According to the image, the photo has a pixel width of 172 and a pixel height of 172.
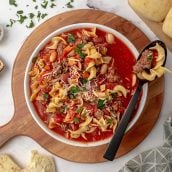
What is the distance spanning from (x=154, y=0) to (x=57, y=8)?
619 millimetres

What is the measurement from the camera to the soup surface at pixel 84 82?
2.73m

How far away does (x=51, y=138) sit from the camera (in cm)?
287

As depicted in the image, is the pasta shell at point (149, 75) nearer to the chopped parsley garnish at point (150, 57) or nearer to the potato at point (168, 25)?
the chopped parsley garnish at point (150, 57)

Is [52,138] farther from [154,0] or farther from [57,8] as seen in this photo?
[154,0]

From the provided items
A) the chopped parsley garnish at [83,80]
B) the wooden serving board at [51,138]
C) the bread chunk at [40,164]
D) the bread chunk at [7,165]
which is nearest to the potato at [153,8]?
the wooden serving board at [51,138]

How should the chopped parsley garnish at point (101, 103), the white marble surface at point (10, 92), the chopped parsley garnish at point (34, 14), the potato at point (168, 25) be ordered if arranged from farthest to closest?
the chopped parsley garnish at point (34, 14) → the white marble surface at point (10, 92) → the chopped parsley garnish at point (101, 103) → the potato at point (168, 25)

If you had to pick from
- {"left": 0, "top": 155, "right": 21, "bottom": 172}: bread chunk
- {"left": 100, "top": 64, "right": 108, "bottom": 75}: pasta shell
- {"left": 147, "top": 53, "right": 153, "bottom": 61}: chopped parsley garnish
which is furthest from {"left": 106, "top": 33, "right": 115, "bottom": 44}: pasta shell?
{"left": 0, "top": 155, "right": 21, "bottom": 172}: bread chunk

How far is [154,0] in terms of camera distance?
8.64 ft

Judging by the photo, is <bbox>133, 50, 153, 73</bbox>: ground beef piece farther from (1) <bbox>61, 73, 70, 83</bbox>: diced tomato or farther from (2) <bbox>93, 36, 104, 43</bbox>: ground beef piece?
(1) <bbox>61, 73, 70, 83</bbox>: diced tomato

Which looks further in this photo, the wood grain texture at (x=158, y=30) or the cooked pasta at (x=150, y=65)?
the wood grain texture at (x=158, y=30)

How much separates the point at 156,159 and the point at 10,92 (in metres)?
0.95

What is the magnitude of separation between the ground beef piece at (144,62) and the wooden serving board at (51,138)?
0.55ft

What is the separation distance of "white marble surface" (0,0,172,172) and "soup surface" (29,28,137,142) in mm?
188

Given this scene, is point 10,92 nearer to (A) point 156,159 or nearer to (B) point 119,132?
(B) point 119,132
